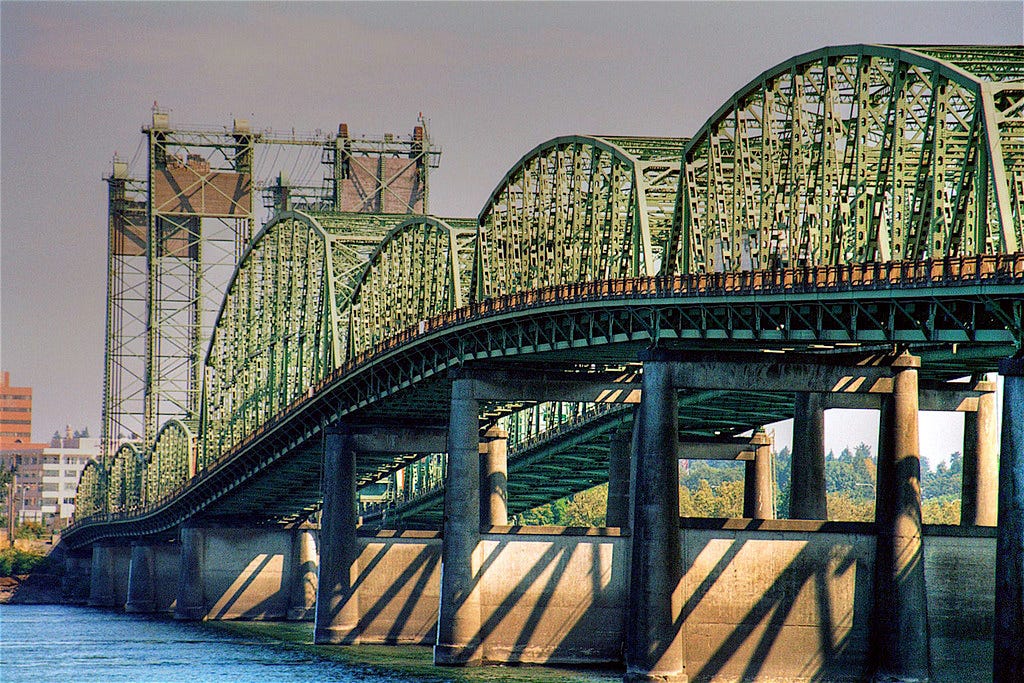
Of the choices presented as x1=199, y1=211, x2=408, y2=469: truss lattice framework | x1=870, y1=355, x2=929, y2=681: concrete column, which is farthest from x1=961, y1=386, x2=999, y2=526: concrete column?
x1=199, y1=211, x2=408, y2=469: truss lattice framework

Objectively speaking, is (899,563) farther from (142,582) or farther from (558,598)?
(142,582)

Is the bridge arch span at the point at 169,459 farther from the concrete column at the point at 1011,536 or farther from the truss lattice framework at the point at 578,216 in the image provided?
the concrete column at the point at 1011,536

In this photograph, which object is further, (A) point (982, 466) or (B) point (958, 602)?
(A) point (982, 466)

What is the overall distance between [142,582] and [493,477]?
71044mm

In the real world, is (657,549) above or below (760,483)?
below

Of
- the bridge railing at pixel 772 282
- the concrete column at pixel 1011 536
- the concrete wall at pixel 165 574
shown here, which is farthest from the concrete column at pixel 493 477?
the concrete wall at pixel 165 574

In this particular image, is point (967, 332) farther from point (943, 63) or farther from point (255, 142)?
point (255, 142)

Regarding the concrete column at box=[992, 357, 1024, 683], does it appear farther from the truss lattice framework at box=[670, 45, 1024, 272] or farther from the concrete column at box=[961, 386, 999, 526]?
A: the concrete column at box=[961, 386, 999, 526]

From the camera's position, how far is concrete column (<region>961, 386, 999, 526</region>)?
8600cm

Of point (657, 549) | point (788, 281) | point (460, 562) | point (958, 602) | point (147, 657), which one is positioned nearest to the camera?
point (788, 281)

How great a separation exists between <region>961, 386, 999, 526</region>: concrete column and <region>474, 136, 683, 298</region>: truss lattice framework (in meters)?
15.6

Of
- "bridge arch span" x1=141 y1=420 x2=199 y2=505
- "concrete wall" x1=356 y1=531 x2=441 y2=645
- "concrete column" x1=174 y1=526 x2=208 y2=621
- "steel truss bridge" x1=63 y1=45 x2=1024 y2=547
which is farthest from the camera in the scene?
"bridge arch span" x1=141 y1=420 x2=199 y2=505

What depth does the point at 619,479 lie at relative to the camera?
11025cm

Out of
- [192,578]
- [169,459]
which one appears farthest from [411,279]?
[169,459]
